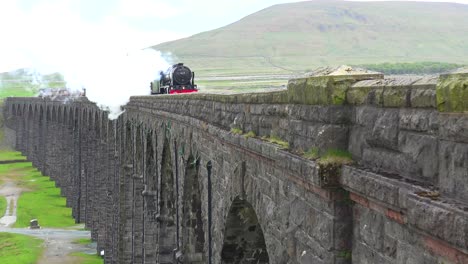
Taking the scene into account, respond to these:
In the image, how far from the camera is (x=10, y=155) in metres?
94.5

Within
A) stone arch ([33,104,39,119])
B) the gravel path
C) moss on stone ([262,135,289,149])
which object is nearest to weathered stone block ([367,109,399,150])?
moss on stone ([262,135,289,149])

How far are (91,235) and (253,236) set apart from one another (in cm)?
3752

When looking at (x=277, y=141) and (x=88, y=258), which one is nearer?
(x=277, y=141)

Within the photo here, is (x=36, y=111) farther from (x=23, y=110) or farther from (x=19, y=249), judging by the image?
(x=19, y=249)

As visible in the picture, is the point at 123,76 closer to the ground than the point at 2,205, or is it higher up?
higher up

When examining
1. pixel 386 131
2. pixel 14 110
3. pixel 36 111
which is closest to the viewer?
pixel 386 131

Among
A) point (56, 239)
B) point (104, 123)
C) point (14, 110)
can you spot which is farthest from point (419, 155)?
point (14, 110)

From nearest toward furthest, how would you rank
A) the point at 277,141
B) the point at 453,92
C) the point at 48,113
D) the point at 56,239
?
the point at 453,92 → the point at 277,141 → the point at 56,239 → the point at 48,113

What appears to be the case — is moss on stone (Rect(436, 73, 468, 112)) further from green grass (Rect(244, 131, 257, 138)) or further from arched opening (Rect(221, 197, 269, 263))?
arched opening (Rect(221, 197, 269, 263))

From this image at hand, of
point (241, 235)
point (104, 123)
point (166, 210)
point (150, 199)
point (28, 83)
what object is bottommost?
point (150, 199)

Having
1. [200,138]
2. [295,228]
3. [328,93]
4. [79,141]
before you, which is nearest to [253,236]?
[200,138]

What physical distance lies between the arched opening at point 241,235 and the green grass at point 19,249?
30667 millimetres

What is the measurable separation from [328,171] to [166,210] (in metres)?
18.2

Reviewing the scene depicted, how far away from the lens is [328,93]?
22.2 ft
